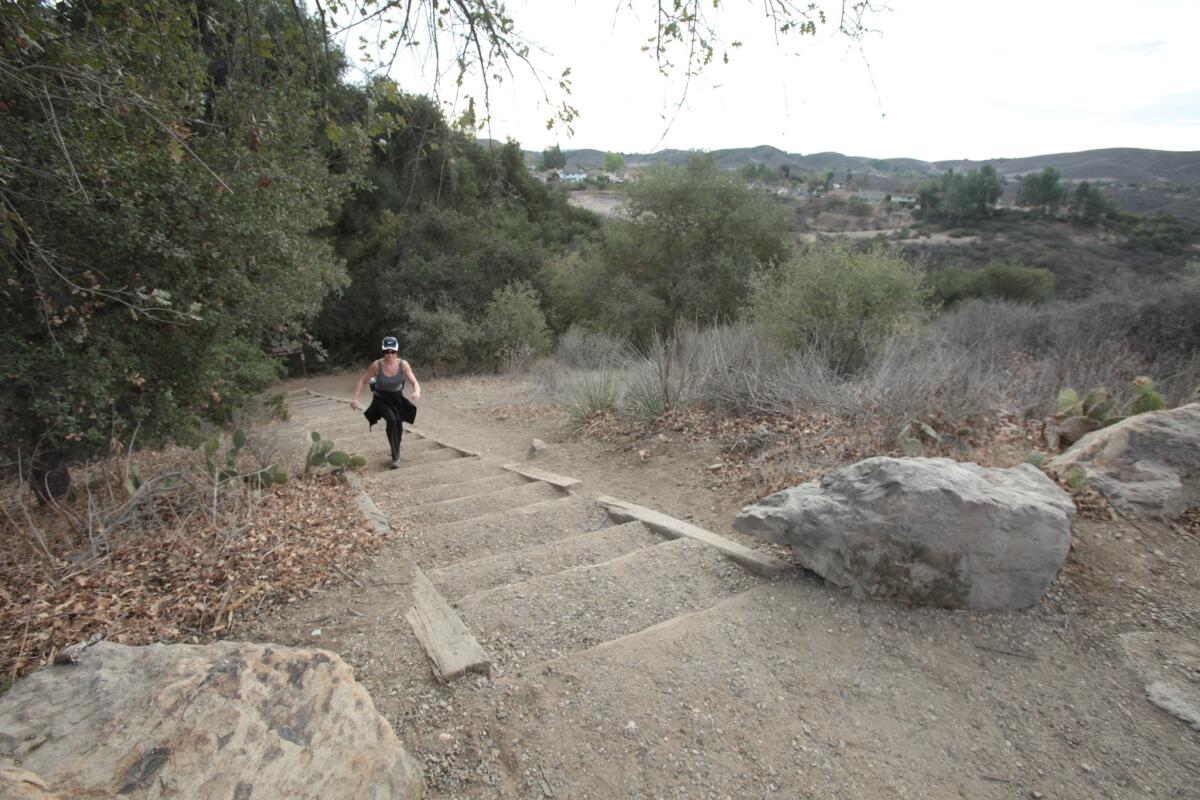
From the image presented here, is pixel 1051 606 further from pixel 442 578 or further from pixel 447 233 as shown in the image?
pixel 447 233

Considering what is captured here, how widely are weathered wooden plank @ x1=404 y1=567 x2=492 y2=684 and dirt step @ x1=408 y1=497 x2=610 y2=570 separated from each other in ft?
2.43

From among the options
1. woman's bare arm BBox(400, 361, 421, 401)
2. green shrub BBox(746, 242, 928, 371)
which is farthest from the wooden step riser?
green shrub BBox(746, 242, 928, 371)

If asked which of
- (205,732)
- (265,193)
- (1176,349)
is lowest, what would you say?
(1176,349)

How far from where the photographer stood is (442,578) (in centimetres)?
347

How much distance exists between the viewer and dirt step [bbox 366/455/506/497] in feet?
18.3

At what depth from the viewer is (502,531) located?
427 cm

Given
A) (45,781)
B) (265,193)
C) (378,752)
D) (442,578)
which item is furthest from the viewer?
(265,193)

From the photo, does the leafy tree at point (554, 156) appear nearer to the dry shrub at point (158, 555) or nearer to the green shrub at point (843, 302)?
the dry shrub at point (158, 555)

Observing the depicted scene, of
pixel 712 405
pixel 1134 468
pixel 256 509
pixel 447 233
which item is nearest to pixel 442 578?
pixel 256 509

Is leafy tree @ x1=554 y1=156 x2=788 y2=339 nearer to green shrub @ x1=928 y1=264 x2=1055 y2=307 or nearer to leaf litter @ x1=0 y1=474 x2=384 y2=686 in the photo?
green shrub @ x1=928 y1=264 x2=1055 y2=307

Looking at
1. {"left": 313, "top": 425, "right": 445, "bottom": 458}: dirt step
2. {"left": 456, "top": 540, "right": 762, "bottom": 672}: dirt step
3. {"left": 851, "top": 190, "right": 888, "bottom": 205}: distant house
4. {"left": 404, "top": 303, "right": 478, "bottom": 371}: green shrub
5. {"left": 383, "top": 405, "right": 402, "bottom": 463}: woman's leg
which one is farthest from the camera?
{"left": 851, "top": 190, "right": 888, "bottom": 205}: distant house

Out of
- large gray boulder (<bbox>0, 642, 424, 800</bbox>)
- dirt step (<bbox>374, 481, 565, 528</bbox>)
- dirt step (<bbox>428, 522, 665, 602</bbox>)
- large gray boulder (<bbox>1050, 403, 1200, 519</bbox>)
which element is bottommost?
dirt step (<bbox>374, 481, 565, 528</bbox>)

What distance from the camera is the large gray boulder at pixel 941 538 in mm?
2971

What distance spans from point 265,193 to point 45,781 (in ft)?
15.8
